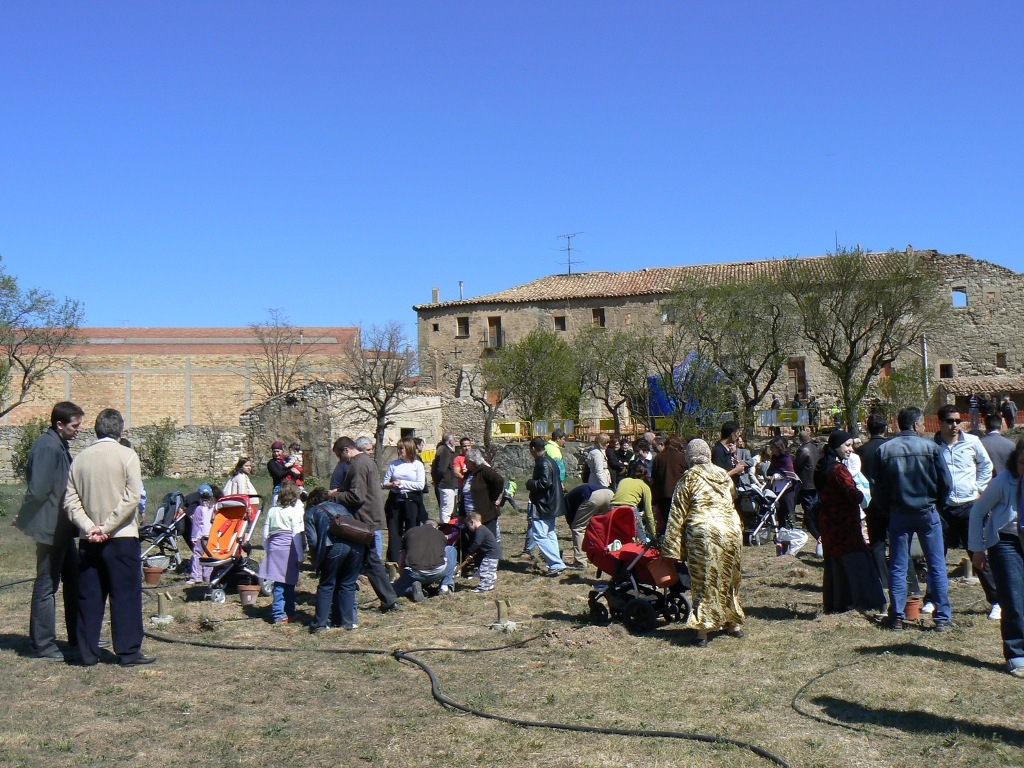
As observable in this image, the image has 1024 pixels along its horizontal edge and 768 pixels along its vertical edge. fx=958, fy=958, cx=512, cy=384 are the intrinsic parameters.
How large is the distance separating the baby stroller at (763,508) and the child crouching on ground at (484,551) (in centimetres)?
381

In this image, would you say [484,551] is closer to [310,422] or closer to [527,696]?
[527,696]

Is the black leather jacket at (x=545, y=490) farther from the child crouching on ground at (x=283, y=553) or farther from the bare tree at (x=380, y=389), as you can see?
the bare tree at (x=380, y=389)

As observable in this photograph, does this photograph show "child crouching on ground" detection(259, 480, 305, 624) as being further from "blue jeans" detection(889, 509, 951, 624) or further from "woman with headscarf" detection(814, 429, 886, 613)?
"blue jeans" detection(889, 509, 951, 624)

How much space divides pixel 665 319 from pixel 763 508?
1351 inches

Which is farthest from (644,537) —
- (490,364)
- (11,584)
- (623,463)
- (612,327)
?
(612,327)

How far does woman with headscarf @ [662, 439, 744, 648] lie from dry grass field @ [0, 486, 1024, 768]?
239mm

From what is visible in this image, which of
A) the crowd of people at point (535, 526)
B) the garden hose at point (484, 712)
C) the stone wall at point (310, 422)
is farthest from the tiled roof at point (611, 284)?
the garden hose at point (484, 712)

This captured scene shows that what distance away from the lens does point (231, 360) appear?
52031mm

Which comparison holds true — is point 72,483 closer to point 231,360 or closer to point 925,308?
point 925,308

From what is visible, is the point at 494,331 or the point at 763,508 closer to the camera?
the point at 763,508

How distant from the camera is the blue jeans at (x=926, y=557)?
7.55m

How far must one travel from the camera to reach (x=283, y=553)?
347 inches

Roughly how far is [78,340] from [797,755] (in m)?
46.0

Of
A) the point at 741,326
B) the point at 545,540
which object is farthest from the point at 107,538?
the point at 741,326
